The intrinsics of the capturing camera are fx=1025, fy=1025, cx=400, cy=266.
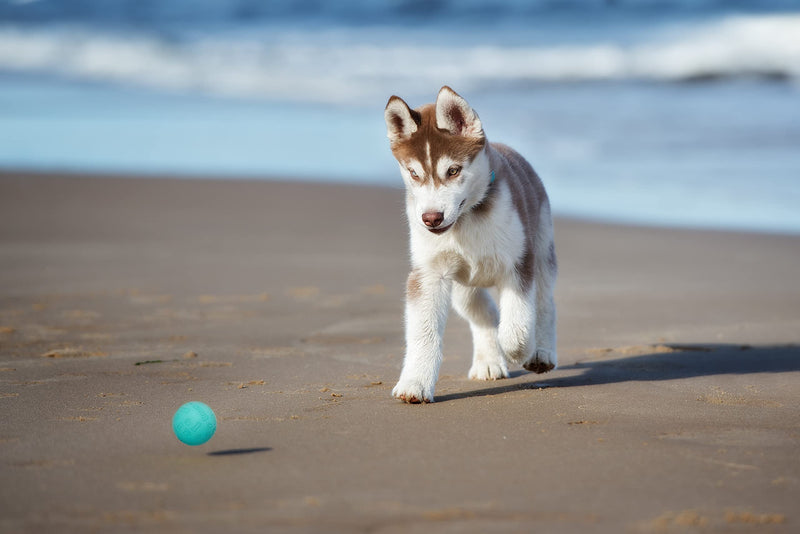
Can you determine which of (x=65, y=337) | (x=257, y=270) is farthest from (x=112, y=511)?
(x=257, y=270)

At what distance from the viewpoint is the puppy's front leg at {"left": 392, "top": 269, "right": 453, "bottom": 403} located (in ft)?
18.3

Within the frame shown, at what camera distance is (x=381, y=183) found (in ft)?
52.6

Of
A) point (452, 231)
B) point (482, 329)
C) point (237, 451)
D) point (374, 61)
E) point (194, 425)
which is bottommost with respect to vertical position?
point (237, 451)

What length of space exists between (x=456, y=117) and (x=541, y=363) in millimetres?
1586

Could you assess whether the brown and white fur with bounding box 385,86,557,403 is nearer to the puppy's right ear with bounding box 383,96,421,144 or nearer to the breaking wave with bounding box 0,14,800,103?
the puppy's right ear with bounding box 383,96,421,144

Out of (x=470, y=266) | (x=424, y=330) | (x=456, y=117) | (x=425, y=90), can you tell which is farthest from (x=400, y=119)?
(x=425, y=90)

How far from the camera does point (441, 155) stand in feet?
18.5

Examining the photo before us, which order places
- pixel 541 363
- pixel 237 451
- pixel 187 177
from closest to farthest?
pixel 237 451
pixel 541 363
pixel 187 177

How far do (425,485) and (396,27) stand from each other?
112 feet

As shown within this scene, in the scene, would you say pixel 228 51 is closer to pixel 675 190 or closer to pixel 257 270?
pixel 675 190

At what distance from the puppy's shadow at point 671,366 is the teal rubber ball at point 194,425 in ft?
5.04

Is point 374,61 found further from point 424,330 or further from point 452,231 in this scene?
point 424,330

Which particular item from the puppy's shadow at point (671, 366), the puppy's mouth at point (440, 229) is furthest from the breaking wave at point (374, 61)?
the puppy's mouth at point (440, 229)

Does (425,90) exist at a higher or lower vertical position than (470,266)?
higher
